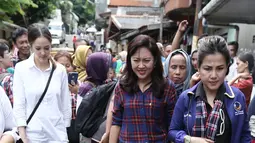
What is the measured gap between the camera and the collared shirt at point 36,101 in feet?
10.4

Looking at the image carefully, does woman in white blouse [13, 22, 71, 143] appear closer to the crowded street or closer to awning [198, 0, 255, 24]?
the crowded street

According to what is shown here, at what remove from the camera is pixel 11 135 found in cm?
254

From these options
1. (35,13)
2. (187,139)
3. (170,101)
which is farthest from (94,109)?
(35,13)

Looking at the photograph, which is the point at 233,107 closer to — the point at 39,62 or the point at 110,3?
the point at 39,62

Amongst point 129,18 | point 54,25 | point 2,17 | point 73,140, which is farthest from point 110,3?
point 73,140

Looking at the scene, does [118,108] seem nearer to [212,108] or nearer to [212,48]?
[212,108]

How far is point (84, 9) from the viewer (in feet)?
189

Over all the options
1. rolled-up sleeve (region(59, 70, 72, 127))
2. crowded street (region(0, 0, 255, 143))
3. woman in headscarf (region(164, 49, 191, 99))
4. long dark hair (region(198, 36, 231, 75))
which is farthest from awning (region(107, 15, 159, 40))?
long dark hair (region(198, 36, 231, 75))

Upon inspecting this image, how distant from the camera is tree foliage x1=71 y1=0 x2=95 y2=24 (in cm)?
5681

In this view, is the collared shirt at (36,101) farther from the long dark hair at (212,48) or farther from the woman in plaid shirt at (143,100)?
the long dark hair at (212,48)

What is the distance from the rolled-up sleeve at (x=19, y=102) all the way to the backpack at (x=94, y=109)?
23.7 inches

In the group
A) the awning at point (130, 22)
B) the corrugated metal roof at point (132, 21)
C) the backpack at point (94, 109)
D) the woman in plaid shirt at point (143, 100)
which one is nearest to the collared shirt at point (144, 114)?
the woman in plaid shirt at point (143, 100)

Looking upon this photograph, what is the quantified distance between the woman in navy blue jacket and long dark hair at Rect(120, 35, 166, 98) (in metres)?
0.31

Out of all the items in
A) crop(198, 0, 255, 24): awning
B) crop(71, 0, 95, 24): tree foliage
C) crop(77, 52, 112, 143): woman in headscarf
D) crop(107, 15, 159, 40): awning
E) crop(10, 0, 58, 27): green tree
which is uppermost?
crop(71, 0, 95, 24): tree foliage
